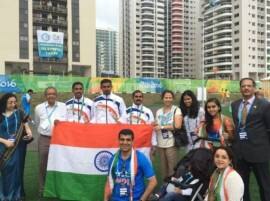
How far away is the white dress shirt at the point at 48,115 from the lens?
6574mm

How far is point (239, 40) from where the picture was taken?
107m

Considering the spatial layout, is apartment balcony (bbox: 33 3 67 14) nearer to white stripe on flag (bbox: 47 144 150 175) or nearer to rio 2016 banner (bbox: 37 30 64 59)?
rio 2016 banner (bbox: 37 30 64 59)

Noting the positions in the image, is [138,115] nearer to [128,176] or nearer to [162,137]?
[162,137]

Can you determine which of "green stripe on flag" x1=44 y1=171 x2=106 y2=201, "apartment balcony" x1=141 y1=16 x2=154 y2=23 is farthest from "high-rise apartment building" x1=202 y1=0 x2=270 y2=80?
"green stripe on flag" x1=44 y1=171 x2=106 y2=201

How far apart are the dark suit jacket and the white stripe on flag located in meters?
1.38

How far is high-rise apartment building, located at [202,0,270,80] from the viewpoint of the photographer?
349ft

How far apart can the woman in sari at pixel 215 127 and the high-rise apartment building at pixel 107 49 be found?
134904 mm

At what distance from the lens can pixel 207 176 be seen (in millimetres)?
4445

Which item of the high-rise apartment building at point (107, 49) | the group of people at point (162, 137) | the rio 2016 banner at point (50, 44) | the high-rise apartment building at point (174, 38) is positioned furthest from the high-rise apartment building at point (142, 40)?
the group of people at point (162, 137)

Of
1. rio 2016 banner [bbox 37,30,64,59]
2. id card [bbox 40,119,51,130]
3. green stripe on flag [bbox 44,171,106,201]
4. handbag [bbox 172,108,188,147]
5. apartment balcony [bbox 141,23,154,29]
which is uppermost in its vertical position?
apartment balcony [bbox 141,23,154,29]

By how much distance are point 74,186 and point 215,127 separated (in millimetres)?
2113

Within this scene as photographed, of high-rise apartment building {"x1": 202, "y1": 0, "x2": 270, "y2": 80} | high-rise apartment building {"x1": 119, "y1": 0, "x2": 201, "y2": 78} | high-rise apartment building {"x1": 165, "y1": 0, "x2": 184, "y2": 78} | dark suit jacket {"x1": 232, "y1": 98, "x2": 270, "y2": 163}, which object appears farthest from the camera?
high-rise apartment building {"x1": 165, "y1": 0, "x2": 184, "y2": 78}

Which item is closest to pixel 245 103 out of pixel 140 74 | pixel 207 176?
pixel 207 176

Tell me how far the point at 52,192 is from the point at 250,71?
104351mm
